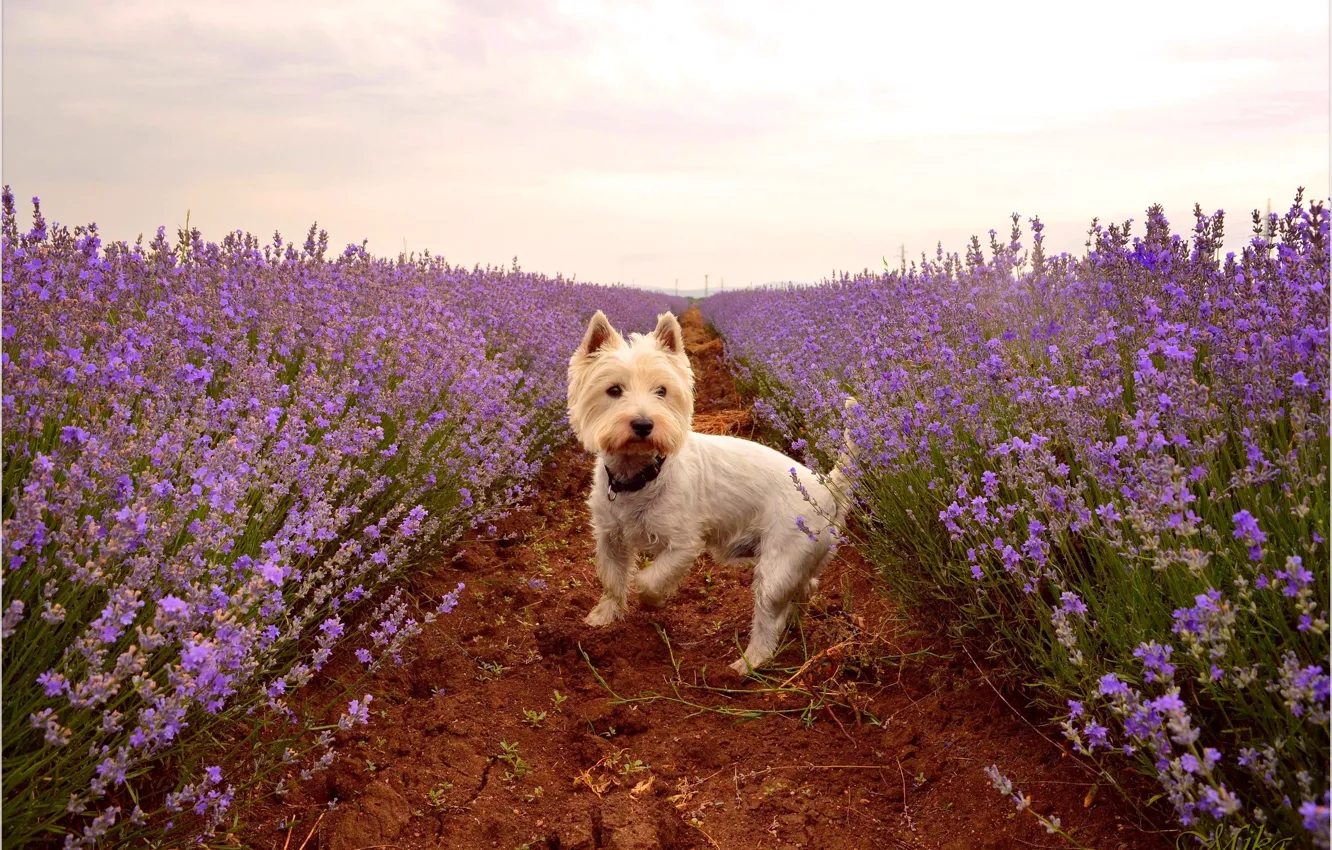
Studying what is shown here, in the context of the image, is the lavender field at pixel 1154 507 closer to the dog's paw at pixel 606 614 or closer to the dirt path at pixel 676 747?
the dirt path at pixel 676 747

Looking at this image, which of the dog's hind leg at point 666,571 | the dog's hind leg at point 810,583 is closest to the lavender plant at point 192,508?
the dog's hind leg at point 666,571

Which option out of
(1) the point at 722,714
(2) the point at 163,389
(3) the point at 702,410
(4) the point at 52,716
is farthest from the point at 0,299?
(3) the point at 702,410

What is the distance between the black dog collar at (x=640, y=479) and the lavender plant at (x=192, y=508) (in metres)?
0.62

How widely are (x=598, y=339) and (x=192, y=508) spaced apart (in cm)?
232

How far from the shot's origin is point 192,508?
2.08 m

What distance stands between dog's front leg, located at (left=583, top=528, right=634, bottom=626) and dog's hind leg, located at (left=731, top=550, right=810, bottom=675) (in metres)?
0.60

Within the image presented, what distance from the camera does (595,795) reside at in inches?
112

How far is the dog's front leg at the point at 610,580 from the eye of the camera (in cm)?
411

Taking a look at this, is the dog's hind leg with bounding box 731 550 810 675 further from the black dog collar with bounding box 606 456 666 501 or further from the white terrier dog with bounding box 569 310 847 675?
the black dog collar with bounding box 606 456 666 501

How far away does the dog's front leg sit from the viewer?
13.5ft

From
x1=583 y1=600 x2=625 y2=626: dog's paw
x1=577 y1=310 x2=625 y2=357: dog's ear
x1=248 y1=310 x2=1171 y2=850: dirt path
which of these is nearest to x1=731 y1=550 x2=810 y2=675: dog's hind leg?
x1=248 y1=310 x2=1171 y2=850: dirt path

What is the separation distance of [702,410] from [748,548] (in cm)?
564

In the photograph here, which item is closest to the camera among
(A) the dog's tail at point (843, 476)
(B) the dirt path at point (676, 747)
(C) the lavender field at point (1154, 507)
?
(C) the lavender field at point (1154, 507)

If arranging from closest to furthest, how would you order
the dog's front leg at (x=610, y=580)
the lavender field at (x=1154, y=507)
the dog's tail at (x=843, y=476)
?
the lavender field at (x=1154, y=507)
the dog's tail at (x=843, y=476)
the dog's front leg at (x=610, y=580)
